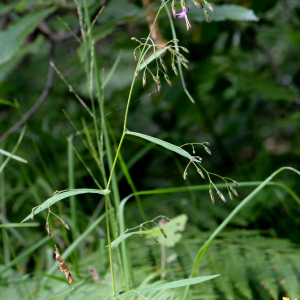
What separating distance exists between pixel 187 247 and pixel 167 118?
118cm

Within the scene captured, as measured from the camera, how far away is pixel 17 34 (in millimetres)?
1343

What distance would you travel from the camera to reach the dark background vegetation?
1.27 metres

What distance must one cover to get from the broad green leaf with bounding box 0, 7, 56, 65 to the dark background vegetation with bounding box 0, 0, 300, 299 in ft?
0.68

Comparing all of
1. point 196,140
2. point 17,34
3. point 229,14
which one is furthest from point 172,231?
point 196,140

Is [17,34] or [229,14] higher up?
[17,34]

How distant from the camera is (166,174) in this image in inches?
87.4

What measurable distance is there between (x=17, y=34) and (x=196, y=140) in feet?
3.96

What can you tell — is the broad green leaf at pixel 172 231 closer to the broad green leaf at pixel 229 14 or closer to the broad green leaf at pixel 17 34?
the broad green leaf at pixel 229 14

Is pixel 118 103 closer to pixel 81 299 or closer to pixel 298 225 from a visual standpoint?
pixel 298 225

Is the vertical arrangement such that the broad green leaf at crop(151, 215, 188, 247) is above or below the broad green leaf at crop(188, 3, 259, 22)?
below

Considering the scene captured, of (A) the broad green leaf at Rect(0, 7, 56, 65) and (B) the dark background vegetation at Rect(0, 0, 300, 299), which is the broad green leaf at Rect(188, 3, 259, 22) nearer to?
(B) the dark background vegetation at Rect(0, 0, 300, 299)

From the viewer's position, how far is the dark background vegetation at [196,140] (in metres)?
1.27

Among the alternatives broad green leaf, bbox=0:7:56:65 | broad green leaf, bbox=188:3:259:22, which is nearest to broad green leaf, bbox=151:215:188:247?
broad green leaf, bbox=188:3:259:22

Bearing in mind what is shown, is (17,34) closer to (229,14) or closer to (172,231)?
(229,14)
